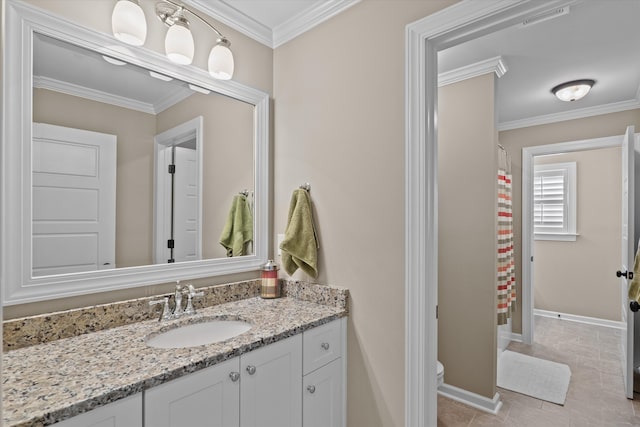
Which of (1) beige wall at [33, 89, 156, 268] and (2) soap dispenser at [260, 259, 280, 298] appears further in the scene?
(2) soap dispenser at [260, 259, 280, 298]

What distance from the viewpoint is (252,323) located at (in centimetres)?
150

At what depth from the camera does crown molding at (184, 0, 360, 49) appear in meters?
1.77

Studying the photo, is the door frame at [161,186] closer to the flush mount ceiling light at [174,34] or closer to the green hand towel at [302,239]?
the flush mount ceiling light at [174,34]

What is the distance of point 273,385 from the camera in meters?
1.35

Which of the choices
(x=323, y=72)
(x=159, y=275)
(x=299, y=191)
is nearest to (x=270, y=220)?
(x=299, y=191)

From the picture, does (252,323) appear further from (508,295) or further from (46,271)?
(508,295)

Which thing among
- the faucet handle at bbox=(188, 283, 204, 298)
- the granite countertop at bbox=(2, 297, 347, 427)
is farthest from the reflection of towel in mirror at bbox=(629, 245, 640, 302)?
the faucet handle at bbox=(188, 283, 204, 298)

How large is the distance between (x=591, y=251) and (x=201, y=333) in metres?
4.85

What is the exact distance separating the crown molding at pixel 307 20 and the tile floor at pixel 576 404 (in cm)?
258

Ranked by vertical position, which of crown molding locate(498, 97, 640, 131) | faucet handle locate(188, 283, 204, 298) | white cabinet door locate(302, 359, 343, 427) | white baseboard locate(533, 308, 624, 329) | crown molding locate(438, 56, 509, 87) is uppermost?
crown molding locate(438, 56, 509, 87)

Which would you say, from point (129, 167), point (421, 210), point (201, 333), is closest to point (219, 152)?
point (129, 167)

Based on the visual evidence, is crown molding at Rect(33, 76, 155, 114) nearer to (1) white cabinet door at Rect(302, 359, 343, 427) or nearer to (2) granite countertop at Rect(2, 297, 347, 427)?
(2) granite countertop at Rect(2, 297, 347, 427)

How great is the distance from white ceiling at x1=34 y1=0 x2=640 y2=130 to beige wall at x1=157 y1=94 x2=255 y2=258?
0.11m

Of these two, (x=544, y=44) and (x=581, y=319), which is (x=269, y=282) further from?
(x=581, y=319)
